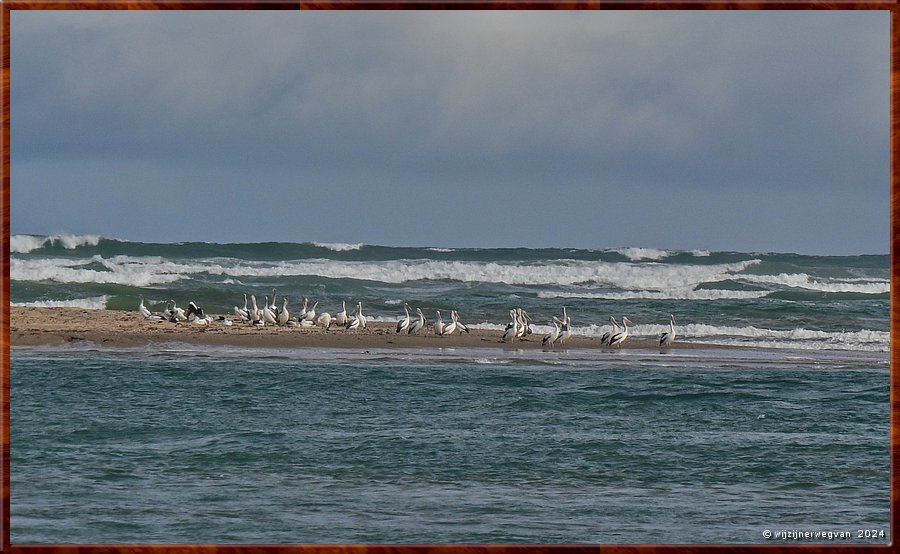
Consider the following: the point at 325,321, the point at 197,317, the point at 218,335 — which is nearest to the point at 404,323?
the point at 325,321

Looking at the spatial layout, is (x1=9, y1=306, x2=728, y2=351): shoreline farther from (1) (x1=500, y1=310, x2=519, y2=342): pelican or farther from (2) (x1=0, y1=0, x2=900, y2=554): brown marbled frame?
(2) (x1=0, y1=0, x2=900, y2=554): brown marbled frame

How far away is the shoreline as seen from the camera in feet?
47.9

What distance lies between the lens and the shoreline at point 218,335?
47.9ft

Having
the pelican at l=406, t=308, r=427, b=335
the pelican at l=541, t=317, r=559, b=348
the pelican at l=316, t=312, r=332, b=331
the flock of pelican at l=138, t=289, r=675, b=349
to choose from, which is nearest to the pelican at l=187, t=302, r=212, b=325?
the flock of pelican at l=138, t=289, r=675, b=349

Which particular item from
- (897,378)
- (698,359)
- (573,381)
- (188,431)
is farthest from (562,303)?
(897,378)

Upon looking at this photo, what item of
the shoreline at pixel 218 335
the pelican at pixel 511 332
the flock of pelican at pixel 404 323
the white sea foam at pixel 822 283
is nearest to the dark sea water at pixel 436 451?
the shoreline at pixel 218 335

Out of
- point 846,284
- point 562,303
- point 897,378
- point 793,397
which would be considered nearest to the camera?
point 897,378

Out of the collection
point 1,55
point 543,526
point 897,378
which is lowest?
point 543,526

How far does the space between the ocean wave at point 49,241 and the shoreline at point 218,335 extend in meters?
10.2

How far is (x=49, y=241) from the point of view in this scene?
27219 mm

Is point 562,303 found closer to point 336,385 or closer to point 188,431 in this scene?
point 336,385

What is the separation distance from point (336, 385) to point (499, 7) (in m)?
6.81

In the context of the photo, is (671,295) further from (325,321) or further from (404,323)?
(325,321)

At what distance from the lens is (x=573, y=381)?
38.5 ft
